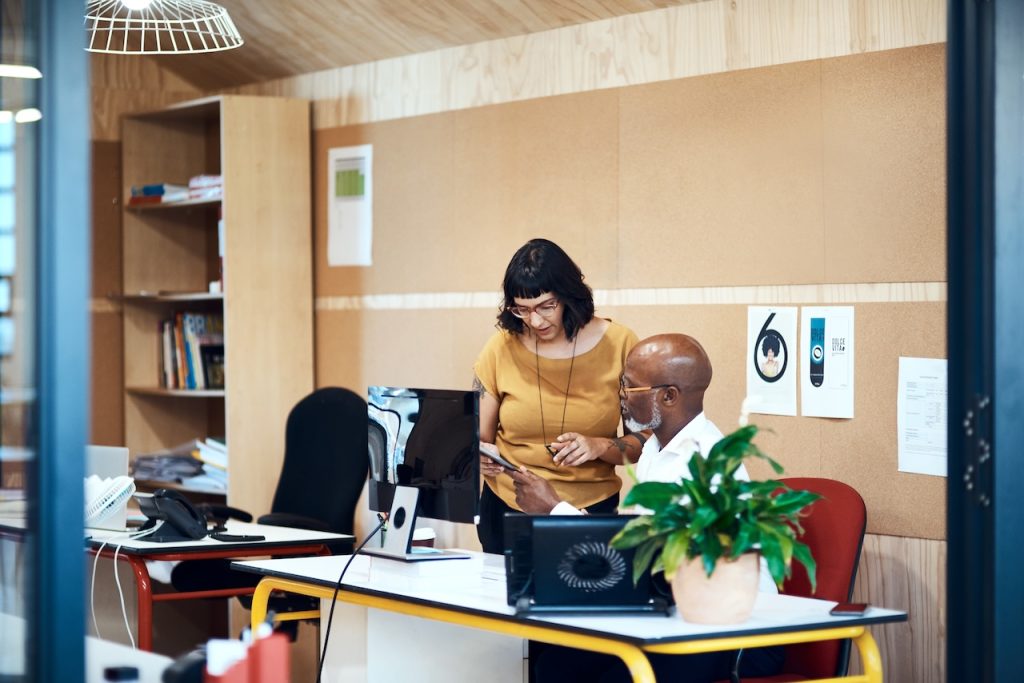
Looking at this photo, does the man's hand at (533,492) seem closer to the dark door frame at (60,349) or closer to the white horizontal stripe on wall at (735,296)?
the white horizontal stripe on wall at (735,296)

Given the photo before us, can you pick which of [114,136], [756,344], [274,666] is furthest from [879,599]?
[114,136]

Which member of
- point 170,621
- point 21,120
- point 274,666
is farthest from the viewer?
point 170,621

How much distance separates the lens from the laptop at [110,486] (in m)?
4.22

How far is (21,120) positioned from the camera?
6.61ft

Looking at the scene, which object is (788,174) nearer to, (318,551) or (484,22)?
(484,22)

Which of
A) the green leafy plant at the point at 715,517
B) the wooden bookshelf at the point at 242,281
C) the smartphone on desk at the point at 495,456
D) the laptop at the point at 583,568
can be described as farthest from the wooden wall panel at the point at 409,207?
the green leafy plant at the point at 715,517

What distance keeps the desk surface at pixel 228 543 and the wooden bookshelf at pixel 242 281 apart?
100 centimetres

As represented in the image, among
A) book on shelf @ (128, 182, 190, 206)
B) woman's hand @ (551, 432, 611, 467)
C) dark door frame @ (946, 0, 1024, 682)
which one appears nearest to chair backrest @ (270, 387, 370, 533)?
woman's hand @ (551, 432, 611, 467)

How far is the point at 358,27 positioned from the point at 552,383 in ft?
6.54

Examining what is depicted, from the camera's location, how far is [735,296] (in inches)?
164

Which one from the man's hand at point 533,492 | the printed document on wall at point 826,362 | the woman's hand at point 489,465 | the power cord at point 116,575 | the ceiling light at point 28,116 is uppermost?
the ceiling light at point 28,116

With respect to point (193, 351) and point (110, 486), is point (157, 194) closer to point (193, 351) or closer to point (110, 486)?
point (193, 351)

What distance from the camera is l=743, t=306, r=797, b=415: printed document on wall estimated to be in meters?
4.02

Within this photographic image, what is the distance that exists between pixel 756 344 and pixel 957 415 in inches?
56.8
